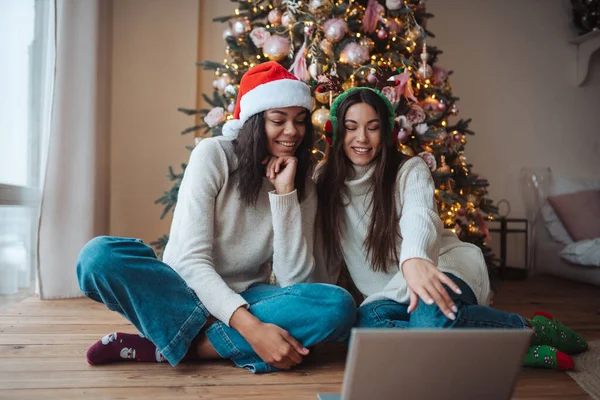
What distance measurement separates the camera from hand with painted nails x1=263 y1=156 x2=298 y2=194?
4.53ft

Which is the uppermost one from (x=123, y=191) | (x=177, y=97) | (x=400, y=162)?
(x=177, y=97)

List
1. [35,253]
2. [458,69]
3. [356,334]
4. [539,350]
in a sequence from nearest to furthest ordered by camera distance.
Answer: [356,334] < [539,350] < [35,253] < [458,69]

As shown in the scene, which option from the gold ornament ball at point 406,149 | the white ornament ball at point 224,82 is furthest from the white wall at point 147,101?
the gold ornament ball at point 406,149

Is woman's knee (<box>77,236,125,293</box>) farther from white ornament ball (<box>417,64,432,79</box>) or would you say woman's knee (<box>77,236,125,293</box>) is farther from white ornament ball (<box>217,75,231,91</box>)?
white ornament ball (<box>417,64,432,79</box>)

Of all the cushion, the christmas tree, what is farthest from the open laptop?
the cushion

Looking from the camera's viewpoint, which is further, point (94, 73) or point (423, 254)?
point (94, 73)

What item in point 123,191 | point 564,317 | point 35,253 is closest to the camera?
point 564,317

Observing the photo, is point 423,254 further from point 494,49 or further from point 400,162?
point 494,49

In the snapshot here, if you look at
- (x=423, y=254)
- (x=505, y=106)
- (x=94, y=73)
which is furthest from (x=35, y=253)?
(x=505, y=106)

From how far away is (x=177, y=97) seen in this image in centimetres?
292

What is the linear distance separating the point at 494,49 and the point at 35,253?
114 inches

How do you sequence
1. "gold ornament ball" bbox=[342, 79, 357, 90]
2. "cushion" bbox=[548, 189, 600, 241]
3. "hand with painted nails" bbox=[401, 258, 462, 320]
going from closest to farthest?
"hand with painted nails" bbox=[401, 258, 462, 320]
"gold ornament ball" bbox=[342, 79, 357, 90]
"cushion" bbox=[548, 189, 600, 241]

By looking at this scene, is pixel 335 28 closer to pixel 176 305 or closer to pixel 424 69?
pixel 424 69

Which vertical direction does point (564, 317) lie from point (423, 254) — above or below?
below
